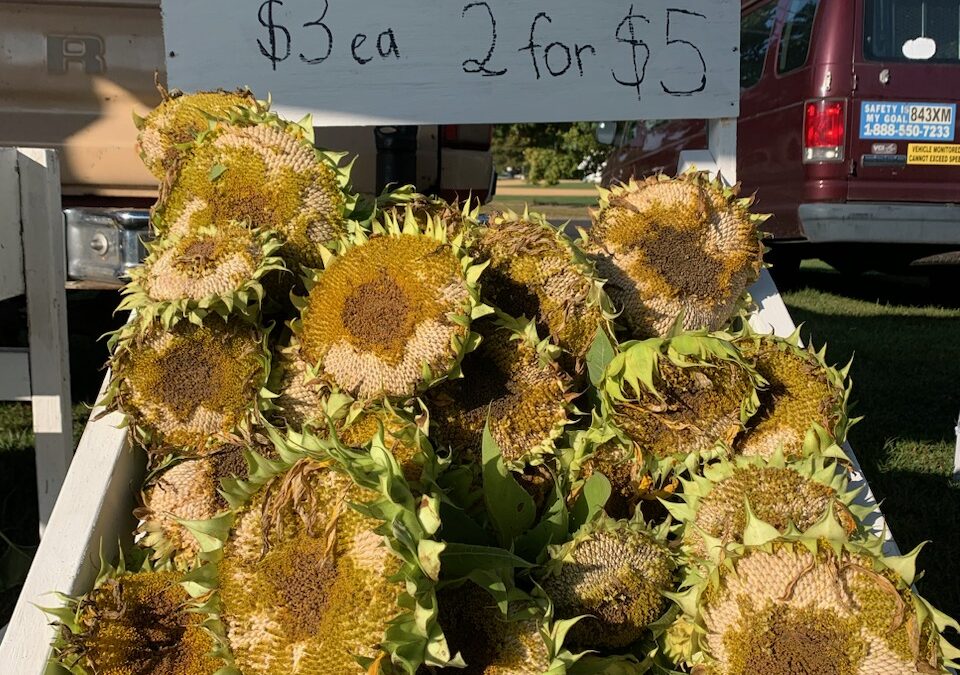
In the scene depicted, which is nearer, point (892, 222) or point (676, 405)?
point (676, 405)

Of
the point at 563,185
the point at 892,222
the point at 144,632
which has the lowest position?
the point at 144,632

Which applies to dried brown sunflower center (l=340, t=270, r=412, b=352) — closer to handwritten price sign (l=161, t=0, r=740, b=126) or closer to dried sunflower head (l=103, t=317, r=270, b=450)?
dried sunflower head (l=103, t=317, r=270, b=450)

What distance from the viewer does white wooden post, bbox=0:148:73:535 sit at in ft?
7.30

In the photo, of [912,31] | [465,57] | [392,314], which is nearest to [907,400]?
[912,31]

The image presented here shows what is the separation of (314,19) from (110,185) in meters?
1.28

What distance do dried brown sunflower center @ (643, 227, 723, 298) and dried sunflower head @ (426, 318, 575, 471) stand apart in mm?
423

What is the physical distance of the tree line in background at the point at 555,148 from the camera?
4109 cm

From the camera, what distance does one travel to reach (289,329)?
1.76 m

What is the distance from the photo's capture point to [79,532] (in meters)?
1.62

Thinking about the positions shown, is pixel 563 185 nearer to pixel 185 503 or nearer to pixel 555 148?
pixel 555 148

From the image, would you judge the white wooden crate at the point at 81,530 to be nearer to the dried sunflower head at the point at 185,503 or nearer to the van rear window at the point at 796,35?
the dried sunflower head at the point at 185,503

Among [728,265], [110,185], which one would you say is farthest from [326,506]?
[110,185]

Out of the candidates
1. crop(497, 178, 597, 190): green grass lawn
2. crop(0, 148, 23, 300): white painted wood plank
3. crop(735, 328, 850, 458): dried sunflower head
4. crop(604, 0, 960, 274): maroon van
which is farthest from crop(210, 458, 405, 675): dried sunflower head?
crop(497, 178, 597, 190): green grass lawn

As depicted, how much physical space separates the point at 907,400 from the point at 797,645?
468 cm
